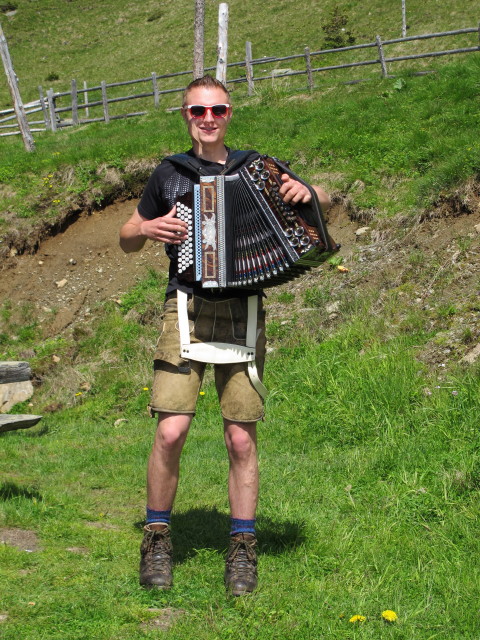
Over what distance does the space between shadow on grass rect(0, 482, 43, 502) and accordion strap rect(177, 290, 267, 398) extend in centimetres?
221

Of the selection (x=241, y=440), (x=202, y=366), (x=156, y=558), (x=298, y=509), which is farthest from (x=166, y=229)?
(x=298, y=509)

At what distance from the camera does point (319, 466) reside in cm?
587

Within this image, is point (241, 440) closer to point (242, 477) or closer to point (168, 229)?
point (242, 477)

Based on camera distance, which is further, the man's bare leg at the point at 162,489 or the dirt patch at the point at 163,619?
the man's bare leg at the point at 162,489

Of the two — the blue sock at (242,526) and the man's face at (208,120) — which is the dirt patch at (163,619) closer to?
the blue sock at (242,526)

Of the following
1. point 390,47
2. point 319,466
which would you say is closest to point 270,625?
point 319,466

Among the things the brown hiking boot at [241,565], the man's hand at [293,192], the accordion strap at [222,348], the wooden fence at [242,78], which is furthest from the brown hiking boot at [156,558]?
the wooden fence at [242,78]

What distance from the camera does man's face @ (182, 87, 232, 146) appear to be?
3.81 m

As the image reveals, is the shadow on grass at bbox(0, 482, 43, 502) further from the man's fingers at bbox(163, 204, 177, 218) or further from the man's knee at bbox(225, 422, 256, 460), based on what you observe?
the man's fingers at bbox(163, 204, 177, 218)

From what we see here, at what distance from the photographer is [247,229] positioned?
369cm

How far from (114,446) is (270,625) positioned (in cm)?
449

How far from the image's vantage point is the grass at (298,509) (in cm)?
337

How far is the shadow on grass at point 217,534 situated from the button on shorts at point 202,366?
2.79 feet

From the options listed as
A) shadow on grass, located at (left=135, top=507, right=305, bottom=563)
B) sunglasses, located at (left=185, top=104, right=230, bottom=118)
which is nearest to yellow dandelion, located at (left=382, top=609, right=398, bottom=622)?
shadow on grass, located at (left=135, top=507, right=305, bottom=563)
